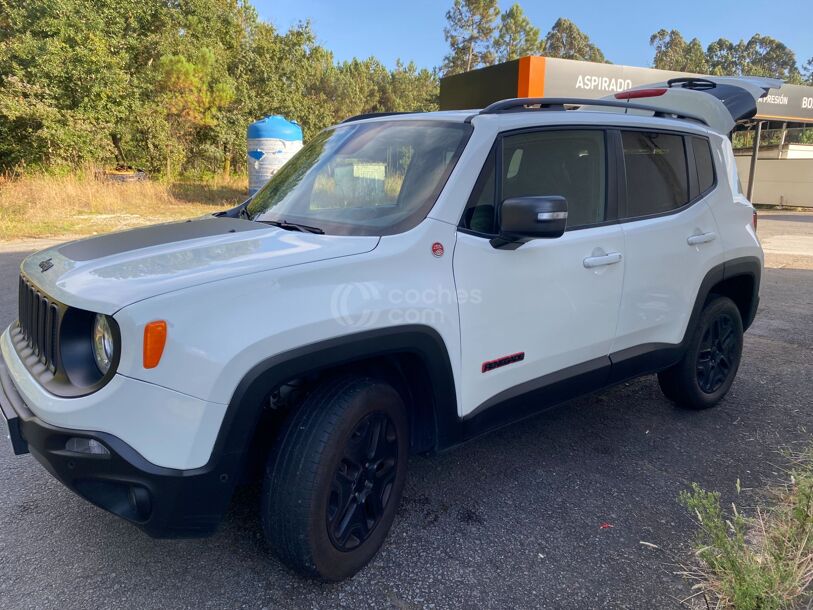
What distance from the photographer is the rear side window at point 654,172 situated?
11.4 feet

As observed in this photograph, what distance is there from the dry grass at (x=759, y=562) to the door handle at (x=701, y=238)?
155 cm

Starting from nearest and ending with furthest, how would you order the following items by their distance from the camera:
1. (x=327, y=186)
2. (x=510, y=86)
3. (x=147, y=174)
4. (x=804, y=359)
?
(x=327, y=186), (x=804, y=359), (x=510, y=86), (x=147, y=174)

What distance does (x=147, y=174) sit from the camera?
2178 centimetres

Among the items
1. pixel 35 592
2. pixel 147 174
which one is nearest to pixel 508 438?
pixel 35 592

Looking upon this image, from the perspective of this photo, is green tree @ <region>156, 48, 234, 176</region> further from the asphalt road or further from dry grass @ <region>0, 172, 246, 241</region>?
the asphalt road

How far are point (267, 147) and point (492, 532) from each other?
577 inches

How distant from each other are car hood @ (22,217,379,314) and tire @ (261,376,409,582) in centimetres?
55

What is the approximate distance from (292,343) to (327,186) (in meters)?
1.31

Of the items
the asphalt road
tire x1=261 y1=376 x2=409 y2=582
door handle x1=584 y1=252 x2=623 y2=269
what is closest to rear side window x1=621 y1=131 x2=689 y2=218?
door handle x1=584 y1=252 x2=623 y2=269

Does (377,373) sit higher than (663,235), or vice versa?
(663,235)

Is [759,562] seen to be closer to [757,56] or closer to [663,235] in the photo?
[663,235]

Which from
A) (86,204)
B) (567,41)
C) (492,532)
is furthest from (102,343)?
(567,41)

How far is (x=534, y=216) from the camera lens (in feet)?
8.20

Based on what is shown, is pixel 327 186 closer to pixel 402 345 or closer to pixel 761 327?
pixel 402 345
